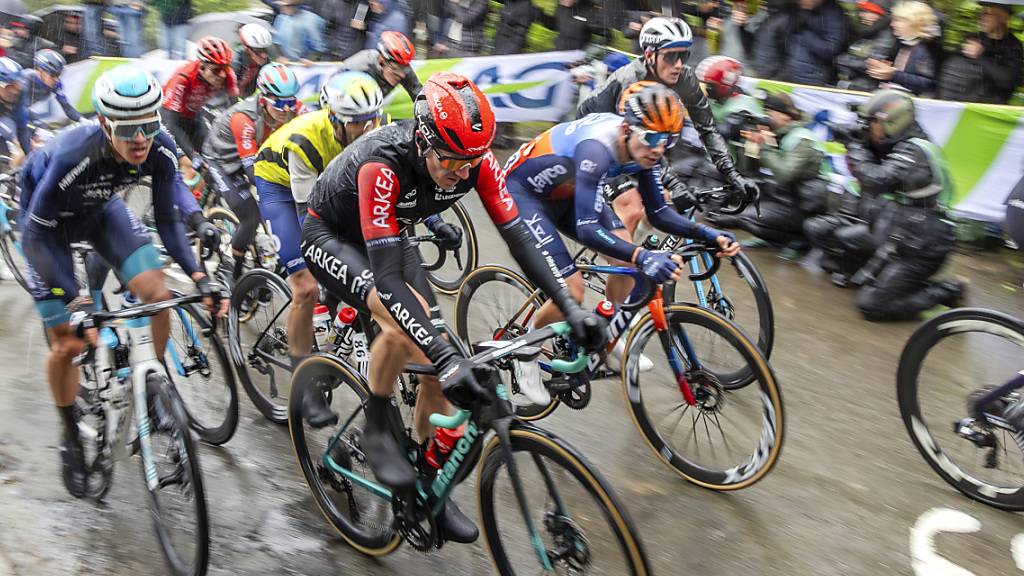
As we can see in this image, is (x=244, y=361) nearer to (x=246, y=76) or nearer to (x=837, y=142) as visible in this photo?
(x=246, y=76)

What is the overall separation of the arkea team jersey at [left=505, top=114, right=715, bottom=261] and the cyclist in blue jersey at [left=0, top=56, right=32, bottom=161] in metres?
5.45

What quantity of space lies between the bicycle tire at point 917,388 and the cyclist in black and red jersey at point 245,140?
4288 mm

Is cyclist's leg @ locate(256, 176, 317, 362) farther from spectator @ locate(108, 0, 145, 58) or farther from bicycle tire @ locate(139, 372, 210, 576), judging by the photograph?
spectator @ locate(108, 0, 145, 58)

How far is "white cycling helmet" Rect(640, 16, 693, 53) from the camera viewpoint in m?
6.87

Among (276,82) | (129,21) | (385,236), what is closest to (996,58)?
(276,82)

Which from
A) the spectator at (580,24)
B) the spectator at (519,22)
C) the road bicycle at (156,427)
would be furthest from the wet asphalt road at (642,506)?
the spectator at (519,22)

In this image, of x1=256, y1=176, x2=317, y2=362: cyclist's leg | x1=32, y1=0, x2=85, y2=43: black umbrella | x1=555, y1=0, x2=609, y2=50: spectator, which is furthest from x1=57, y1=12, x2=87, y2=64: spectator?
x1=256, y1=176, x2=317, y2=362: cyclist's leg

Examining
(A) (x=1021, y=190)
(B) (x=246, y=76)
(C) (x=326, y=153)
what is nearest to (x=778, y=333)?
(A) (x=1021, y=190)

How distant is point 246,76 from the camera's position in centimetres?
826

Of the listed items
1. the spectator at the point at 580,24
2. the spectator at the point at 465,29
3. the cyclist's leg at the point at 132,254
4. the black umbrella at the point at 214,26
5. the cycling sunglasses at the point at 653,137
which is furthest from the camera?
the black umbrella at the point at 214,26

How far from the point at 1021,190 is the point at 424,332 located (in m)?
4.61

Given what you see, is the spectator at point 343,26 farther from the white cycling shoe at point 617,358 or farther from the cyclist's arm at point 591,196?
the white cycling shoe at point 617,358

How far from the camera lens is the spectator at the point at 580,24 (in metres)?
10.8

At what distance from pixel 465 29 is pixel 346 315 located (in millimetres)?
7737
